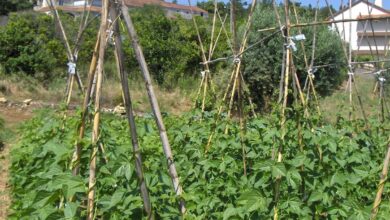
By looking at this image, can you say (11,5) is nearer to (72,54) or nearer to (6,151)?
(6,151)

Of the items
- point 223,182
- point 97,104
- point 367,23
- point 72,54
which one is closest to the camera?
point 97,104

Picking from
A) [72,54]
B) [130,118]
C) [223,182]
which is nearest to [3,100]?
[72,54]

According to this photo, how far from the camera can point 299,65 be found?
9.48 meters

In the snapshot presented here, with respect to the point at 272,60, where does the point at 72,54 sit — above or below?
above

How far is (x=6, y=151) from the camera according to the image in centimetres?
723

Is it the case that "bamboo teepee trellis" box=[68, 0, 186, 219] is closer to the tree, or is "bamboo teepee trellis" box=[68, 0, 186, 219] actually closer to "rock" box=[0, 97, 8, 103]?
"rock" box=[0, 97, 8, 103]

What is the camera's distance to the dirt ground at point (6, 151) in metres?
4.75

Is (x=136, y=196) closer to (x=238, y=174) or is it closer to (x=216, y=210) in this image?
(x=216, y=210)

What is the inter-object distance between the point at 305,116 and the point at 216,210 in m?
0.94

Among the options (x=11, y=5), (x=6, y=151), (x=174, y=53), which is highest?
(x=11, y=5)

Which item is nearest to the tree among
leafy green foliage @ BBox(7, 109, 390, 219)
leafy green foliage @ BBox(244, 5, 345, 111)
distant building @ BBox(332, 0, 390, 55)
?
distant building @ BBox(332, 0, 390, 55)

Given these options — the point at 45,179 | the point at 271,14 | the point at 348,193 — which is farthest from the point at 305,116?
the point at 271,14

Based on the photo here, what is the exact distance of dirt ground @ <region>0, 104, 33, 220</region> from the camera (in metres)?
4.75

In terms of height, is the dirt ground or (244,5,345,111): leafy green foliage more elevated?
(244,5,345,111): leafy green foliage
